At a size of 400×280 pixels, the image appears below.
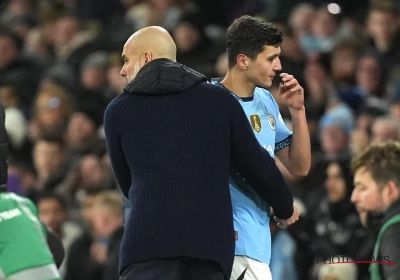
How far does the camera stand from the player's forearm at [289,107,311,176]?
4422 millimetres

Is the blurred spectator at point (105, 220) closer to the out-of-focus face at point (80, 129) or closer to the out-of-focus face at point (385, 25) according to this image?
the out-of-focus face at point (80, 129)

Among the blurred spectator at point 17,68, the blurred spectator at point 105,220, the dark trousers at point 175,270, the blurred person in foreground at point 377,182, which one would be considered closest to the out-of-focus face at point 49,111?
the blurred spectator at point 17,68

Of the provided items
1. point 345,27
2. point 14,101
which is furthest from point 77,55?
→ point 345,27

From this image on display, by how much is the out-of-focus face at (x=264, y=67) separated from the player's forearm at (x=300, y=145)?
0.63ft

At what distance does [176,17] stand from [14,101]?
187 cm

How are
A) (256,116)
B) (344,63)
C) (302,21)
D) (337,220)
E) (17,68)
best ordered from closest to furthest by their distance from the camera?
(256,116), (337,220), (344,63), (302,21), (17,68)

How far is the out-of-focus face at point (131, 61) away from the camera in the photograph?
430 cm

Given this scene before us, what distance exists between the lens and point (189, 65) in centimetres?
988

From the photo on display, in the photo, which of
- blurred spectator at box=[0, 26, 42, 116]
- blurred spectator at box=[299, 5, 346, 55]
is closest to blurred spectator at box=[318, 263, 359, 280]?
blurred spectator at box=[299, 5, 346, 55]

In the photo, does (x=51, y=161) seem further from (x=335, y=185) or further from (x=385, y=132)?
(x=385, y=132)

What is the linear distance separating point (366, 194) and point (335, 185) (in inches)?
89.5

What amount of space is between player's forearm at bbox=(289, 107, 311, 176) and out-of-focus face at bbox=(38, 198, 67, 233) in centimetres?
427

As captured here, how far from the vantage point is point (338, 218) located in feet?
23.9

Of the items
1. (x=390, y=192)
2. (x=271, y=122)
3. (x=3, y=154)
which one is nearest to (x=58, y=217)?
(x=390, y=192)
